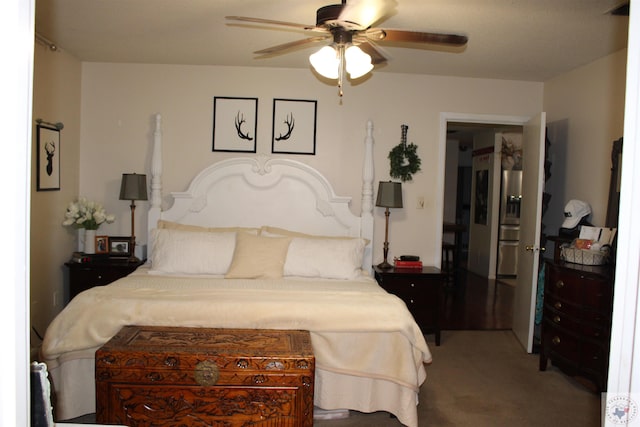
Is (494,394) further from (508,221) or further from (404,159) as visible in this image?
(508,221)

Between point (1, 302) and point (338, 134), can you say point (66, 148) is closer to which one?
point (338, 134)

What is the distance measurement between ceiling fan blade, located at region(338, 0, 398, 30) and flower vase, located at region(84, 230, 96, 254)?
303 cm

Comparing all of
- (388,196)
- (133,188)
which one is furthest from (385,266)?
(133,188)

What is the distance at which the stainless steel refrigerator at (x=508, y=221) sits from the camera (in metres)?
7.45

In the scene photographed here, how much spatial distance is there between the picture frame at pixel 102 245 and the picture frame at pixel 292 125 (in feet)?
5.43

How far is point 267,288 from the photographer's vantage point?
3393 mm

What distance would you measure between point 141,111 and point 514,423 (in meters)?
3.82

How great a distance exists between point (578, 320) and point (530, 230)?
0.97m

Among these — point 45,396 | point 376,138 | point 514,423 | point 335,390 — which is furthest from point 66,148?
point 514,423

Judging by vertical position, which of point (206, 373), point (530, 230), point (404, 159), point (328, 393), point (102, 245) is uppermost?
point (404, 159)

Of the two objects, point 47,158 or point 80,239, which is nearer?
point 47,158

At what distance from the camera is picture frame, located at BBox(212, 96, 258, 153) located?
453 centimetres

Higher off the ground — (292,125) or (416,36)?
(416,36)

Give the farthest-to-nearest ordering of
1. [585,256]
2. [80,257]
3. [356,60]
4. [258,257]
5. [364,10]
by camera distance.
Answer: [80,257]
[258,257]
[585,256]
[356,60]
[364,10]
